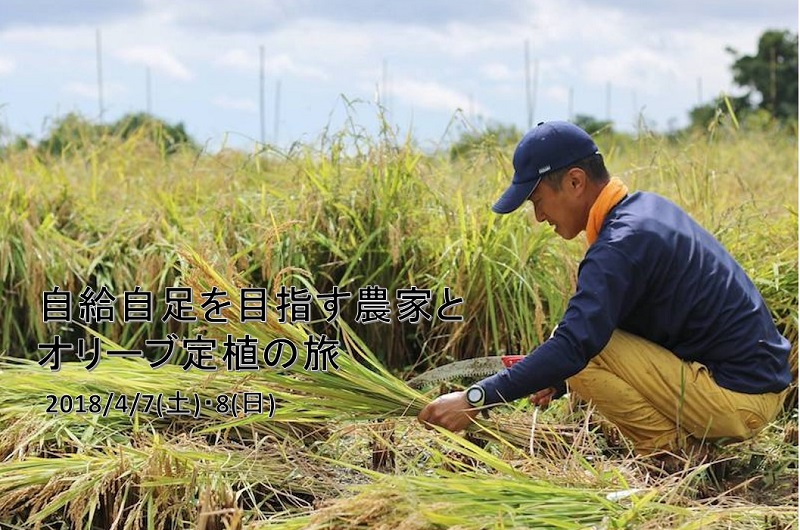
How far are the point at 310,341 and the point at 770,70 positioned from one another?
15967 mm

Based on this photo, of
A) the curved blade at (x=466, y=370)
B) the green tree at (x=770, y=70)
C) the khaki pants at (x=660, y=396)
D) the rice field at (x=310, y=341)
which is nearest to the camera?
the rice field at (x=310, y=341)

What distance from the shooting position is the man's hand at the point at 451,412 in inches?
101

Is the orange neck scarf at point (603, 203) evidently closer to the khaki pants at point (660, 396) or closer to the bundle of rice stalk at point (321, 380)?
the khaki pants at point (660, 396)

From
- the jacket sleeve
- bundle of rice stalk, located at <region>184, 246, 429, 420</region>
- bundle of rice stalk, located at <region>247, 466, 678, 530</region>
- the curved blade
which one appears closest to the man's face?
the jacket sleeve

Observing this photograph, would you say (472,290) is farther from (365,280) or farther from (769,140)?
(769,140)

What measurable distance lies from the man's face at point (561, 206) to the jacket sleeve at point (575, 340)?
0.75ft

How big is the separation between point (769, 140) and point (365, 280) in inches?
228

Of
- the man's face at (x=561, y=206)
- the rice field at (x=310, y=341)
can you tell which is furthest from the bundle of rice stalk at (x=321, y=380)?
the man's face at (x=561, y=206)

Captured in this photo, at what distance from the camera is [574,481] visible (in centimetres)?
237

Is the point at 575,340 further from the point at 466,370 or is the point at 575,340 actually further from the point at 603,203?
the point at 466,370

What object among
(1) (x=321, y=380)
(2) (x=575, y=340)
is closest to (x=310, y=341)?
(1) (x=321, y=380)

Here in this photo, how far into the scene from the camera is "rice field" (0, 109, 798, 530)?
95.0 inches

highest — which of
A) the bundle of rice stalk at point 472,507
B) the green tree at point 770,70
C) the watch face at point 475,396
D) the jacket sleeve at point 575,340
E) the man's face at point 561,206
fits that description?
the green tree at point 770,70

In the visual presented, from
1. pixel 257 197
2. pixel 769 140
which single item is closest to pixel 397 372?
pixel 257 197
